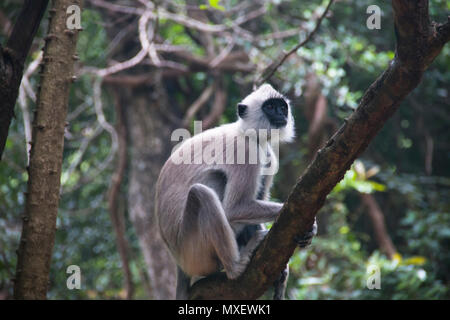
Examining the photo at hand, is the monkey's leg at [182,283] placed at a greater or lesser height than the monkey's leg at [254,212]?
lesser

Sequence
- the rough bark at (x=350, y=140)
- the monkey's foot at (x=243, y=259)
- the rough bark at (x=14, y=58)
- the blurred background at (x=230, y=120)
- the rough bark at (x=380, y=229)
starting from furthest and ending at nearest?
the rough bark at (x=380, y=229) < the blurred background at (x=230, y=120) < the monkey's foot at (x=243, y=259) < the rough bark at (x=14, y=58) < the rough bark at (x=350, y=140)

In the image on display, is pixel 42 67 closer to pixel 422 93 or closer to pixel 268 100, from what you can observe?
pixel 268 100

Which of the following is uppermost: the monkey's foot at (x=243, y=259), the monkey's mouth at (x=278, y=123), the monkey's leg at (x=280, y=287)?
the monkey's mouth at (x=278, y=123)

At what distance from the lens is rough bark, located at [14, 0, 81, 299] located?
264 cm

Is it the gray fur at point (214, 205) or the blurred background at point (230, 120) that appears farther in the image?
the blurred background at point (230, 120)

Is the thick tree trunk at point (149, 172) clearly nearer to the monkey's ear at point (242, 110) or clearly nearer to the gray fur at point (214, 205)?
the gray fur at point (214, 205)

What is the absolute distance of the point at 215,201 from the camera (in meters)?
3.33

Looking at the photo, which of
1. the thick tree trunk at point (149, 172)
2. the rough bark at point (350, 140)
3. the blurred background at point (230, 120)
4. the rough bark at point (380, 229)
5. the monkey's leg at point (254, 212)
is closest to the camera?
the rough bark at point (350, 140)

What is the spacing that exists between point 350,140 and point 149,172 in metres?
4.70

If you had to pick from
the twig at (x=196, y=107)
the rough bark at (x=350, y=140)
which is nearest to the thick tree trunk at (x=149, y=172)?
the twig at (x=196, y=107)

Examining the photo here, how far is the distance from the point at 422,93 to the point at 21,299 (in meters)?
6.51

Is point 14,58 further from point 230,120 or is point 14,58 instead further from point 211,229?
point 230,120

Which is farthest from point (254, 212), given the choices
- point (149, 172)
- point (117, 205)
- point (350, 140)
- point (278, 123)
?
point (149, 172)

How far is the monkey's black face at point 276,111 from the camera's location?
3809 mm
